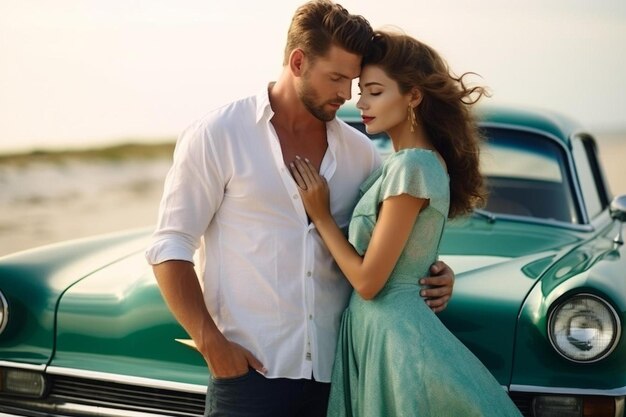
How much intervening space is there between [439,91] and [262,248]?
2.25 ft

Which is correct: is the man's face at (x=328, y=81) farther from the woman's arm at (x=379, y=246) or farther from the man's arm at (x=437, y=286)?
the man's arm at (x=437, y=286)

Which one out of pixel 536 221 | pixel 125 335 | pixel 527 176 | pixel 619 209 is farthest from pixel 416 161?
pixel 527 176

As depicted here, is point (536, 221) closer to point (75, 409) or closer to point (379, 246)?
point (379, 246)

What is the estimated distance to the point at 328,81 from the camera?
133 inches

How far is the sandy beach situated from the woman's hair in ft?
26.1

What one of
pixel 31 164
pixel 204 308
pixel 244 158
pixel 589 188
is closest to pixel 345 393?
pixel 204 308

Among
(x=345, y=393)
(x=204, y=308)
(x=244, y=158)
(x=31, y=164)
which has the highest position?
(x=244, y=158)

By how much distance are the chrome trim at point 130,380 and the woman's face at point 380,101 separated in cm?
112

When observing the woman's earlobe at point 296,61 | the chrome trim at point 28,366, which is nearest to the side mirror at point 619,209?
the woman's earlobe at point 296,61

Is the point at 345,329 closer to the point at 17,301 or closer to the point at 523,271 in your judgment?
the point at 523,271

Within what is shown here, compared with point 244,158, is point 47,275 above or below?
below

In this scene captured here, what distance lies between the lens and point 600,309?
3.76 meters

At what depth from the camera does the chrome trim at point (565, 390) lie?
12.4 ft

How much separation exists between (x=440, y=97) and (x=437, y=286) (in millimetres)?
552
